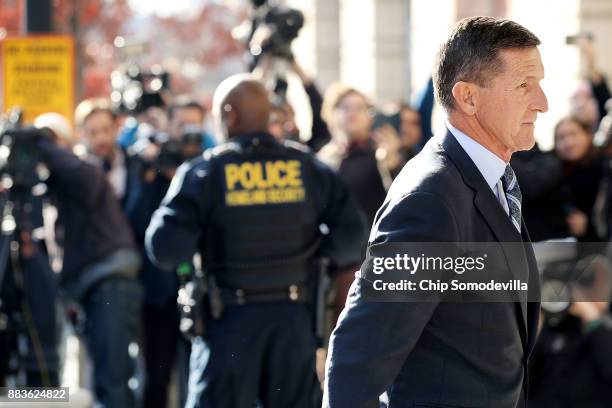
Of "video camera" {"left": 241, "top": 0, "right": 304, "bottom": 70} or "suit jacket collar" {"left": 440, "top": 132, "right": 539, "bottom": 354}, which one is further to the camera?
"video camera" {"left": 241, "top": 0, "right": 304, "bottom": 70}

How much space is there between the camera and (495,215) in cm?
315

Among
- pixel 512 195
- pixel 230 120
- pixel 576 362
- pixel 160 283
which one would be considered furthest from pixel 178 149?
pixel 512 195

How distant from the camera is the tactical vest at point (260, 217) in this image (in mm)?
5633

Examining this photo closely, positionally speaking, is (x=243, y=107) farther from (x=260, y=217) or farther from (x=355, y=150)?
(x=355, y=150)

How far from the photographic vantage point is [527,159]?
297 inches

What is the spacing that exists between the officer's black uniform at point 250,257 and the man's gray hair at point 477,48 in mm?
2549

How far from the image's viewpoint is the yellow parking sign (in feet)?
32.2

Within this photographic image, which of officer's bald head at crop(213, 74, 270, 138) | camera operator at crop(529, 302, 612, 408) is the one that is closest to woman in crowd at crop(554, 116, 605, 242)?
camera operator at crop(529, 302, 612, 408)

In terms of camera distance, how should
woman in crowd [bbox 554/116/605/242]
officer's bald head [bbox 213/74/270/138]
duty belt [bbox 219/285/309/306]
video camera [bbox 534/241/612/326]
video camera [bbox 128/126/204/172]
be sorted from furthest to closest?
video camera [bbox 128/126/204/172], woman in crowd [bbox 554/116/605/242], video camera [bbox 534/241/612/326], officer's bald head [bbox 213/74/270/138], duty belt [bbox 219/285/309/306]

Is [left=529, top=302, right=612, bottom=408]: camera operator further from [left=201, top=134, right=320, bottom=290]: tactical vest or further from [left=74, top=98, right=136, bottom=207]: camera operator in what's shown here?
[left=74, top=98, right=136, bottom=207]: camera operator

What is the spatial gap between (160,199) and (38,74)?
7.79ft

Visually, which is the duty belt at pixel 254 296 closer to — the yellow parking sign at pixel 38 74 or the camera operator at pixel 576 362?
the camera operator at pixel 576 362

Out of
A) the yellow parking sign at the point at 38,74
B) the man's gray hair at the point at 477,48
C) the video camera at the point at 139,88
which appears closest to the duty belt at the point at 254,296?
the man's gray hair at the point at 477,48

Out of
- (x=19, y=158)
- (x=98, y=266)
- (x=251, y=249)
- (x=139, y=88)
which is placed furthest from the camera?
(x=139, y=88)
